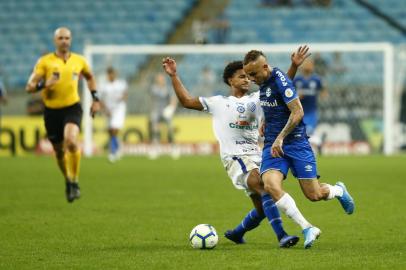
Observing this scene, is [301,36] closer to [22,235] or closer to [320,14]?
[320,14]

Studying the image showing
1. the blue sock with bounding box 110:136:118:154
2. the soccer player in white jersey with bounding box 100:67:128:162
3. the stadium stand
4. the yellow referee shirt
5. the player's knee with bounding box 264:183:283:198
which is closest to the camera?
the player's knee with bounding box 264:183:283:198

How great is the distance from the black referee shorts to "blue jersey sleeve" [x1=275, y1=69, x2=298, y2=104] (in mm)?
5604

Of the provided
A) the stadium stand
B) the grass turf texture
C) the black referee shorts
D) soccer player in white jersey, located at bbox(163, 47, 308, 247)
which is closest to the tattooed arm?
soccer player in white jersey, located at bbox(163, 47, 308, 247)

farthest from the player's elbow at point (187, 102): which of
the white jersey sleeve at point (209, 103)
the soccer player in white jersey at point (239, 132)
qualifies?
the white jersey sleeve at point (209, 103)

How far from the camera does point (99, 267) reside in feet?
25.2

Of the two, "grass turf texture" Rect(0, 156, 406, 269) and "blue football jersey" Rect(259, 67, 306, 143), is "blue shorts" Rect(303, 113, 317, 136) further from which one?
"blue football jersey" Rect(259, 67, 306, 143)

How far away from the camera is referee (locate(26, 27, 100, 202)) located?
13.6 m

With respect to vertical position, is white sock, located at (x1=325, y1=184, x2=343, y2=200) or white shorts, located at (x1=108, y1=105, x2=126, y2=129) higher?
white shorts, located at (x1=108, y1=105, x2=126, y2=129)

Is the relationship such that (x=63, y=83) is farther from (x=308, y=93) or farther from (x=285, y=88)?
(x=308, y=93)

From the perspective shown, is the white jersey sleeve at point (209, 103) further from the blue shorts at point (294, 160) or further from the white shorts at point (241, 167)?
the blue shorts at point (294, 160)

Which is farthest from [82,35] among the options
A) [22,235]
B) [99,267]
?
[99,267]

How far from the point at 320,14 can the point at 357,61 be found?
4.72m

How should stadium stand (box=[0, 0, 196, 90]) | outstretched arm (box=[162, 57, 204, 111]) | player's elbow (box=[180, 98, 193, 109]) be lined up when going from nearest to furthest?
outstretched arm (box=[162, 57, 204, 111]) → player's elbow (box=[180, 98, 193, 109]) → stadium stand (box=[0, 0, 196, 90])

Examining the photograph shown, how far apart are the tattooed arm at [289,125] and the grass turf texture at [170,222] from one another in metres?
Result: 0.88
